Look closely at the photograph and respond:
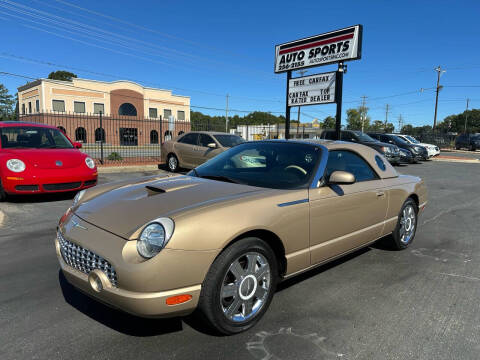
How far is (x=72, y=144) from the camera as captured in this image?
739cm

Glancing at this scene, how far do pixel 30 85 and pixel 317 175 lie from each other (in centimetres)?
4849

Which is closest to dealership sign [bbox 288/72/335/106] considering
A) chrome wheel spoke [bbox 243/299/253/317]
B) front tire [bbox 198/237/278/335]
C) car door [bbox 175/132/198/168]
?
car door [bbox 175/132/198/168]

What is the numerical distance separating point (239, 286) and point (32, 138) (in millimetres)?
6444

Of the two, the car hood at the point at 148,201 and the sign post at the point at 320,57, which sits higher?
the sign post at the point at 320,57

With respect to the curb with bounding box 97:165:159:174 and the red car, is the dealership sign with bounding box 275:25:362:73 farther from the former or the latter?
the red car

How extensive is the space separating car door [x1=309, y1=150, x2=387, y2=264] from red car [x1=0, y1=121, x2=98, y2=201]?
5.13 m

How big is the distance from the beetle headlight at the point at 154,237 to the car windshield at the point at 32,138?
231 inches

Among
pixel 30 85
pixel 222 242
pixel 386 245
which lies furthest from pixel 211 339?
pixel 30 85

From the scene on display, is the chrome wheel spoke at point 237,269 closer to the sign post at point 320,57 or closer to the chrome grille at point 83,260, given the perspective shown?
the chrome grille at point 83,260

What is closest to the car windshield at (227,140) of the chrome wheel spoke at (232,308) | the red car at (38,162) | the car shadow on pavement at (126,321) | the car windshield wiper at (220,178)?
the red car at (38,162)

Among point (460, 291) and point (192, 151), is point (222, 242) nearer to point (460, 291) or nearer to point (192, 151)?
point (460, 291)

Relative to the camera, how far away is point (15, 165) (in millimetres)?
5922

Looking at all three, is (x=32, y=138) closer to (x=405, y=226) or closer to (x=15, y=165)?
(x=15, y=165)

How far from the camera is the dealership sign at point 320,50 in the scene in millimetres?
11875
